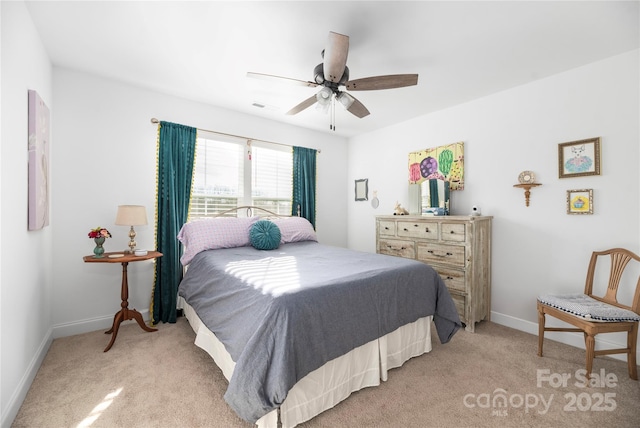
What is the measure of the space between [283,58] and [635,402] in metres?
3.75

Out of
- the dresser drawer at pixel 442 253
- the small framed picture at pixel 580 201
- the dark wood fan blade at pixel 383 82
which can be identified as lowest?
the dresser drawer at pixel 442 253

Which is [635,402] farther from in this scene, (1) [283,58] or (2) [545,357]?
(1) [283,58]

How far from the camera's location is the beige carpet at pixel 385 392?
5.42 feet

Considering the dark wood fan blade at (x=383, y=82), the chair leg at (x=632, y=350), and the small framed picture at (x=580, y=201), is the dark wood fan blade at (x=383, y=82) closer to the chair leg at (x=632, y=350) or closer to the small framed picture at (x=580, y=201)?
the small framed picture at (x=580, y=201)

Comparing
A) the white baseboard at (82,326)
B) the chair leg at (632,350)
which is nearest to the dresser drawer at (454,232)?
the chair leg at (632,350)

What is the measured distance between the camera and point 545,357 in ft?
7.84

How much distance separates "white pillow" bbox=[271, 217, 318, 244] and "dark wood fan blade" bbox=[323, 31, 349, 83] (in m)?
2.02

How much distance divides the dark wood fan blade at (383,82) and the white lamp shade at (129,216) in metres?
2.36

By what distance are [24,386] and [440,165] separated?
4526mm

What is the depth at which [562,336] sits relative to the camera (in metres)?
2.68

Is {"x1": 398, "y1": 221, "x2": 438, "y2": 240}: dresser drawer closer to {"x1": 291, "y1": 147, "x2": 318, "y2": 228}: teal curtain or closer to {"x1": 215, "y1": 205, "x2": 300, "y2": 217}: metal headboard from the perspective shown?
{"x1": 291, "y1": 147, "x2": 318, "y2": 228}: teal curtain

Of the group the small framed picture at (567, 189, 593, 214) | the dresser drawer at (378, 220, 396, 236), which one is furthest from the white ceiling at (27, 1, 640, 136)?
the dresser drawer at (378, 220, 396, 236)

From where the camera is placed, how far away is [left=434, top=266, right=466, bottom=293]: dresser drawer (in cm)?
295

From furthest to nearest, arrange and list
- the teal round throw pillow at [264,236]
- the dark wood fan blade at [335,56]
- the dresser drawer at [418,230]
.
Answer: the dresser drawer at [418,230] → the teal round throw pillow at [264,236] → the dark wood fan blade at [335,56]
